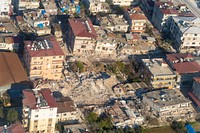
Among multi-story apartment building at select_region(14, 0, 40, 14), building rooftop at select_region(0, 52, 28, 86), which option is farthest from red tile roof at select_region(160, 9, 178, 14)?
building rooftop at select_region(0, 52, 28, 86)

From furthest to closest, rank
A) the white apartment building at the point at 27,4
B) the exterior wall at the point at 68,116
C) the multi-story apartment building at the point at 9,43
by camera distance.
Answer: the white apartment building at the point at 27,4, the multi-story apartment building at the point at 9,43, the exterior wall at the point at 68,116

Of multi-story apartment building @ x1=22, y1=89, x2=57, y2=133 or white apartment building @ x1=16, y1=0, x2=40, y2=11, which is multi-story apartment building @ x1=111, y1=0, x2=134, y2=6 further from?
multi-story apartment building @ x1=22, y1=89, x2=57, y2=133

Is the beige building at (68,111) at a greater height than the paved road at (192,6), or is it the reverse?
the paved road at (192,6)

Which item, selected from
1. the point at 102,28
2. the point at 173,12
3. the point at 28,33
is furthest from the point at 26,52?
the point at 173,12

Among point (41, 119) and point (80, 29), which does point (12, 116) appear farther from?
point (80, 29)

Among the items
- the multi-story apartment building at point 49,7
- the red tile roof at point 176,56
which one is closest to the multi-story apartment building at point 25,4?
the multi-story apartment building at point 49,7

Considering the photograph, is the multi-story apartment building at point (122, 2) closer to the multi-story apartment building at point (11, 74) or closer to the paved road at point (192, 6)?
the paved road at point (192, 6)
